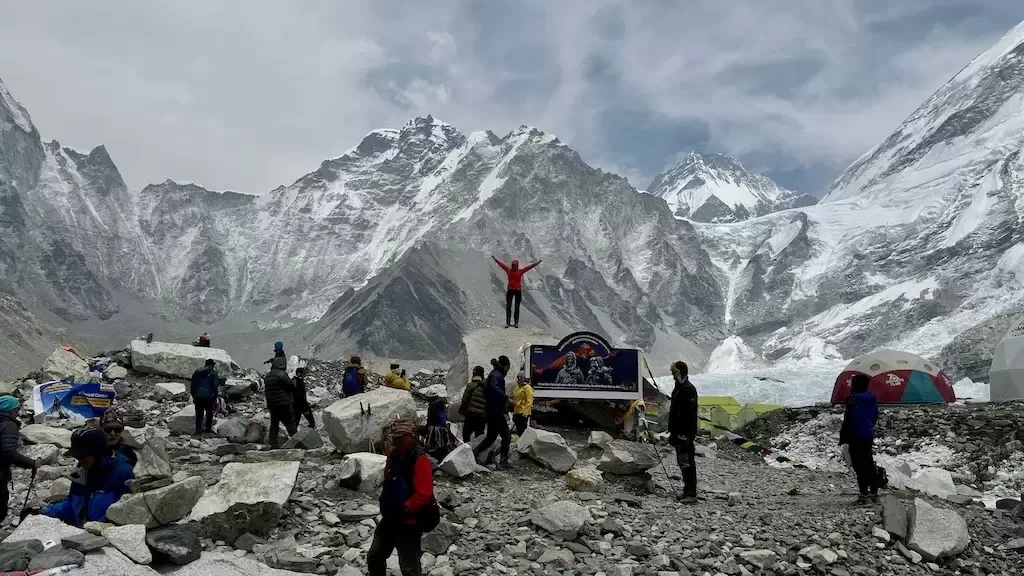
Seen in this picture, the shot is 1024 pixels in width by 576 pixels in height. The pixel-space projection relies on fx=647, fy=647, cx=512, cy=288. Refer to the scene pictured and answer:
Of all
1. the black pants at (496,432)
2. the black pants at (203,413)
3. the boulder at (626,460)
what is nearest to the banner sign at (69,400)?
the black pants at (203,413)

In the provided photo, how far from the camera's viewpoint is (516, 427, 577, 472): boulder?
11.7m

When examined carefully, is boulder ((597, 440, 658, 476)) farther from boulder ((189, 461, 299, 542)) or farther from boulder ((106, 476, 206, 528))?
boulder ((106, 476, 206, 528))

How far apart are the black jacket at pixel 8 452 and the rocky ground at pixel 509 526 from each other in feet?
2.68

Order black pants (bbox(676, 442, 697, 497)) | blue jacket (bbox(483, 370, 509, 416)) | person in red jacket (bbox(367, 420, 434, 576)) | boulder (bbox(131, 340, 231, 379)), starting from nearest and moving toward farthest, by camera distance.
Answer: person in red jacket (bbox(367, 420, 434, 576)) → black pants (bbox(676, 442, 697, 497)) → blue jacket (bbox(483, 370, 509, 416)) → boulder (bbox(131, 340, 231, 379))

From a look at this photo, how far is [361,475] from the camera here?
9.37 m

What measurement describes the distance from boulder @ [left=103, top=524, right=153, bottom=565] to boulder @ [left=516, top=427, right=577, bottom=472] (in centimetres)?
681

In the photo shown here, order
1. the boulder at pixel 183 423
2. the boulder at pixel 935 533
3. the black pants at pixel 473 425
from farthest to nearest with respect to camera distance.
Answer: the boulder at pixel 183 423, the black pants at pixel 473 425, the boulder at pixel 935 533

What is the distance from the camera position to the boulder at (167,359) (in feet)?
68.3

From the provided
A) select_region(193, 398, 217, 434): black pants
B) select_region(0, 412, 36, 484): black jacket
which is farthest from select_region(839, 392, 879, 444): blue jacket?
select_region(193, 398, 217, 434): black pants

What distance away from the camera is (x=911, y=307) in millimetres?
170875

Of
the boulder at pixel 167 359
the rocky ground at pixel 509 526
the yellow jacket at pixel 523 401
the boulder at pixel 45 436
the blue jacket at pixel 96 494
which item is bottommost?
the rocky ground at pixel 509 526

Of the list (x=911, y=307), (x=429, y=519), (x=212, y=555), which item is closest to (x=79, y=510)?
(x=212, y=555)

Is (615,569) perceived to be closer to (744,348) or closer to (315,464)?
(315,464)

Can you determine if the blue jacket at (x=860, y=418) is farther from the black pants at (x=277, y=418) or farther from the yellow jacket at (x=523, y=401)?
the black pants at (x=277, y=418)
